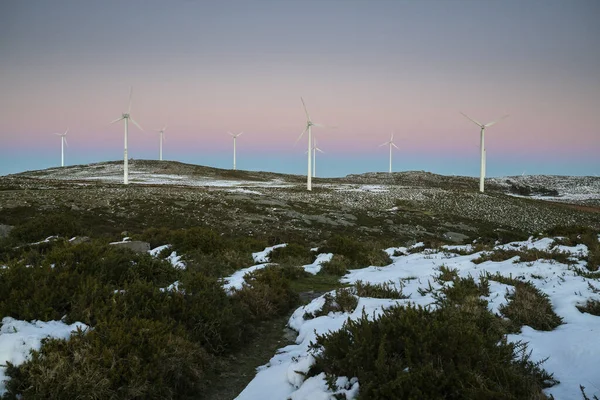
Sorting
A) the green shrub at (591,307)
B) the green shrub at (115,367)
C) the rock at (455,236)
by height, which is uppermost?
the green shrub at (591,307)

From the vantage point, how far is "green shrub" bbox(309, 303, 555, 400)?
4207 mm

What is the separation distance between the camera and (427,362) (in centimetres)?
450

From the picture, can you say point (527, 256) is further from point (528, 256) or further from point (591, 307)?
point (591, 307)

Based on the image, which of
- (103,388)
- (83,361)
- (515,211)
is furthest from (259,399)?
(515,211)

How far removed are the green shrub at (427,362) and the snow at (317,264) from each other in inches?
345

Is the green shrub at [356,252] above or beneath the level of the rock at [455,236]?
above

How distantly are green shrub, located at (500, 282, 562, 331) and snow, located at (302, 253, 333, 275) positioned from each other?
24.8 ft

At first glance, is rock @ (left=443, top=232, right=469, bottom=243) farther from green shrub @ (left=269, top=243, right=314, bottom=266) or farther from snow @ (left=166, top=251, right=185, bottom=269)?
snow @ (left=166, top=251, right=185, bottom=269)

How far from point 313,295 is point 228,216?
974 inches

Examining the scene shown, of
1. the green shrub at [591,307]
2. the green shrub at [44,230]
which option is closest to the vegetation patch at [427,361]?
the green shrub at [591,307]

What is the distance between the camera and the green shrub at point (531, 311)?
6734 millimetres

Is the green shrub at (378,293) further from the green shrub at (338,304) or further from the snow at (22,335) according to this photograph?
the snow at (22,335)

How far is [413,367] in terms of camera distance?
14.6 ft

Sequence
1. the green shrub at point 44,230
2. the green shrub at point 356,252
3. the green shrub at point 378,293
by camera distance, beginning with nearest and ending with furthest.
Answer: the green shrub at point 378,293, the green shrub at point 356,252, the green shrub at point 44,230
